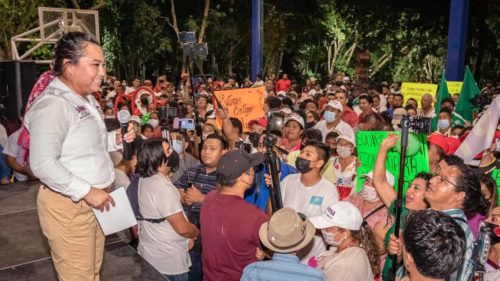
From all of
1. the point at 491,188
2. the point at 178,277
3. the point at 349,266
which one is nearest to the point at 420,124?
the point at 491,188

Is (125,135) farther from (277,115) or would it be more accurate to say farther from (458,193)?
(277,115)

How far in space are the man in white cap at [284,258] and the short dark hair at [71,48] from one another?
1.44 m

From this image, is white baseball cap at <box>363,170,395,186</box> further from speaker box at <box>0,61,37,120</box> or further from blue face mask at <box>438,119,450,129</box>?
speaker box at <box>0,61,37,120</box>

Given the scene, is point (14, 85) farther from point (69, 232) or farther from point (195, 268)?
point (69, 232)

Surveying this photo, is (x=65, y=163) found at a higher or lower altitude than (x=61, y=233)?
higher

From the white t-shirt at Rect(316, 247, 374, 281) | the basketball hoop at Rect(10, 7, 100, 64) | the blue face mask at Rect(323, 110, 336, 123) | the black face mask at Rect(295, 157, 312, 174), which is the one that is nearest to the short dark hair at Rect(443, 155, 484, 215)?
the white t-shirt at Rect(316, 247, 374, 281)

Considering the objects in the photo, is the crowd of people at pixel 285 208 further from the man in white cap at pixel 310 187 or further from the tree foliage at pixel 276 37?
the tree foliage at pixel 276 37

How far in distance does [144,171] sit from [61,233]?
136 cm

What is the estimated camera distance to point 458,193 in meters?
3.23

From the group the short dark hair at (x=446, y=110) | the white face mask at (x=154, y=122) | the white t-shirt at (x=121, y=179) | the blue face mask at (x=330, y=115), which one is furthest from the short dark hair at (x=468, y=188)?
→ the white face mask at (x=154, y=122)

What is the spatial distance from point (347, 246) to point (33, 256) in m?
2.78

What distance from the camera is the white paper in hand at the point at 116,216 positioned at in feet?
9.29

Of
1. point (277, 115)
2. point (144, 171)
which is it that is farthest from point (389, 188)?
point (277, 115)

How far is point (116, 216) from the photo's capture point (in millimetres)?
2887
